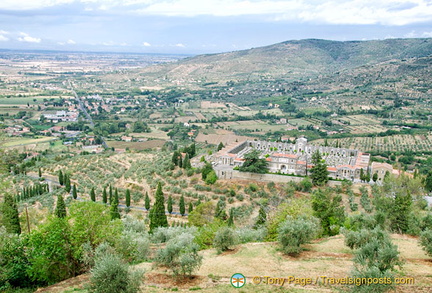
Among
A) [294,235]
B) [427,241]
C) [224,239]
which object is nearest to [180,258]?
[224,239]

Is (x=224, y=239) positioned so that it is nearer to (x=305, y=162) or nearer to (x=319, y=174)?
(x=319, y=174)

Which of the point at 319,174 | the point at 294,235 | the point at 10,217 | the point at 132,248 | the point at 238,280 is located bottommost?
the point at 319,174

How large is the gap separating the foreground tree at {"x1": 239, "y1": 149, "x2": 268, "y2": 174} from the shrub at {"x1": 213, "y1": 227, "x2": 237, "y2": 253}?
21.8 meters

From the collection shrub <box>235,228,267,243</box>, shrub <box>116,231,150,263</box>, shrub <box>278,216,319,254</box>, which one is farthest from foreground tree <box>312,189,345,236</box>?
shrub <box>116,231,150,263</box>

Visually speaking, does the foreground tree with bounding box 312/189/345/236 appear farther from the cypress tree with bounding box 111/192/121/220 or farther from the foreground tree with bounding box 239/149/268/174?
the cypress tree with bounding box 111/192/121/220

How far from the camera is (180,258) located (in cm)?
1557

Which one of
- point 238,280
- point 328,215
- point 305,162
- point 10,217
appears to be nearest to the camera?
point 238,280

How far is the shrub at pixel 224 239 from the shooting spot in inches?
771

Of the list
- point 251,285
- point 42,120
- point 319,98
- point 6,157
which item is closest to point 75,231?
point 251,285

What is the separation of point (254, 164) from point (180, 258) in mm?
26649

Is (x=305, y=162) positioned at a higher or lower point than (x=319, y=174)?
higher

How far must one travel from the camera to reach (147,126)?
93250 mm

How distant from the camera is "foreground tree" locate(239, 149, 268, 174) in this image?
41.4 meters

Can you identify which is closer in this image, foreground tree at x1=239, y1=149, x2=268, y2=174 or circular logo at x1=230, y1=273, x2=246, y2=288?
circular logo at x1=230, y1=273, x2=246, y2=288
